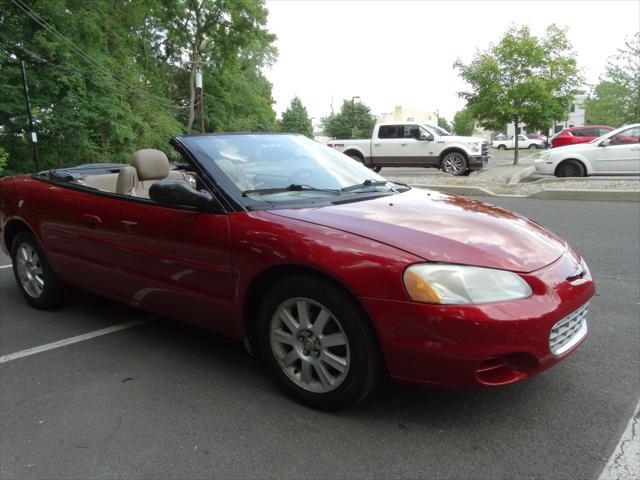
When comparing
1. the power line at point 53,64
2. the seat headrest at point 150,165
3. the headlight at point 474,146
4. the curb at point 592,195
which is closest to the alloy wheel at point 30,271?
the seat headrest at point 150,165

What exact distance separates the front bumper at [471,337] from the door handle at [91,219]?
7.17 feet

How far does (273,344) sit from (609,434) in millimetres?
1661

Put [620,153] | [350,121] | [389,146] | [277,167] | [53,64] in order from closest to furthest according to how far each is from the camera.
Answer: [277,167] → [620,153] → [389,146] → [53,64] → [350,121]

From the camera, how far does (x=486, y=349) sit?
7.04 feet

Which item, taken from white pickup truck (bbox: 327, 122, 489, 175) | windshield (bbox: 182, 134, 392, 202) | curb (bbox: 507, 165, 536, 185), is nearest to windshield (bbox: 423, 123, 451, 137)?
white pickup truck (bbox: 327, 122, 489, 175)

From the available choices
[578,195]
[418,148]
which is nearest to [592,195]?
[578,195]

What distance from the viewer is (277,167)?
3289 millimetres

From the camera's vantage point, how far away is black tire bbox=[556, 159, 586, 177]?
538 inches

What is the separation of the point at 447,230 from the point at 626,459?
125 centimetres

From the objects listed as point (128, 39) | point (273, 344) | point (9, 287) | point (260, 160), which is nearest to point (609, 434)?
point (273, 344)

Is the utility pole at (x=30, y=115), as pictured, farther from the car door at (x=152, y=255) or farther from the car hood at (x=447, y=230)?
the car hood at (x=447, y=230)

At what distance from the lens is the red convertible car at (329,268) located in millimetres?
2201

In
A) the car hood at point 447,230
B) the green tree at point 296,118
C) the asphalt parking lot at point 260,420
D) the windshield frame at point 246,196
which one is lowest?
the asphalt parking lot at point 260,420

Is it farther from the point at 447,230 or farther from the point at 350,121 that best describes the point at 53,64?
the point at 350,121
